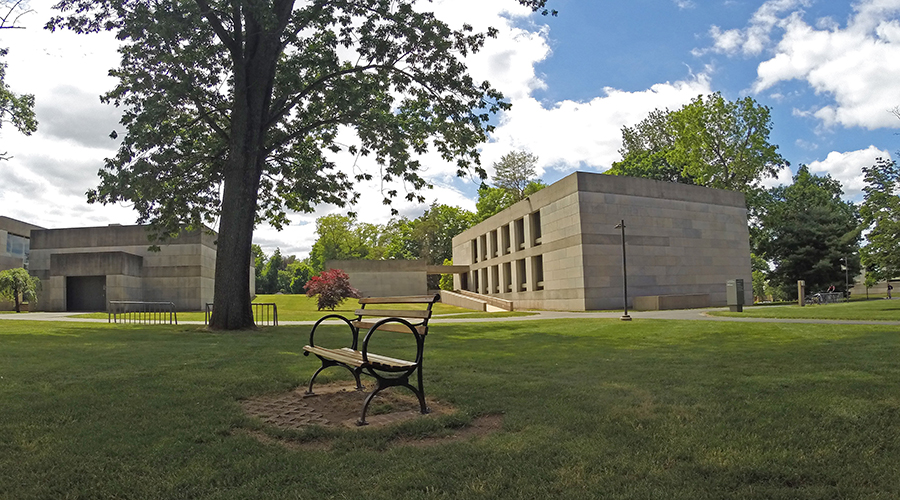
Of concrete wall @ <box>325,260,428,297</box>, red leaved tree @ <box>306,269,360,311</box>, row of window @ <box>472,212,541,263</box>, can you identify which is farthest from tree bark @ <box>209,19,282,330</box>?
concrete wall @ <box>325,260,428,297</box>

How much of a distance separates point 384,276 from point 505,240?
12502 mm

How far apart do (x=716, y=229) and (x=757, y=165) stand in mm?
11388

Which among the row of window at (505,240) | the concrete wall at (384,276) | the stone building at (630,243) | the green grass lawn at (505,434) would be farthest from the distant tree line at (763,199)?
the green grass lawn at (505,434)

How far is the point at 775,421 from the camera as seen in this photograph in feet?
15.3

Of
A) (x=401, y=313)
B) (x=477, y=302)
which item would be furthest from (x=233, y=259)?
(x=477, y=302)

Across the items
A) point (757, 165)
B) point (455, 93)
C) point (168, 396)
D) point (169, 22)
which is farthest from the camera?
point (757, 165)

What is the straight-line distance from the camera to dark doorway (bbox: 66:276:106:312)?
3766 cm

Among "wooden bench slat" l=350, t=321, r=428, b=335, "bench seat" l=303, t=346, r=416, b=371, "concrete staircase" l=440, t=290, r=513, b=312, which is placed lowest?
"concrete staircase" l=440, t=290, r=513, b=312

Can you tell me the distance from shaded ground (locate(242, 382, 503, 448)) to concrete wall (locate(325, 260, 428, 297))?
1788 inches

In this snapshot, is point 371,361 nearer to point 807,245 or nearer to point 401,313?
point 401,313

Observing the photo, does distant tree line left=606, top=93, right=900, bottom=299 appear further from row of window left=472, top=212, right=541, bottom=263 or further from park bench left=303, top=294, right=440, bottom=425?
park bench left=303, top=294, right=440, bottom=425

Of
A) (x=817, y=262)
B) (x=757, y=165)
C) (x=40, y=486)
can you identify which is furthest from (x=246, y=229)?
(x=817, y=262)

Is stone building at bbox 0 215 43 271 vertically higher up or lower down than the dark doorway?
higher up

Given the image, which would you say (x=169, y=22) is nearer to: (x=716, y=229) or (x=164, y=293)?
(x=164, y=293)
